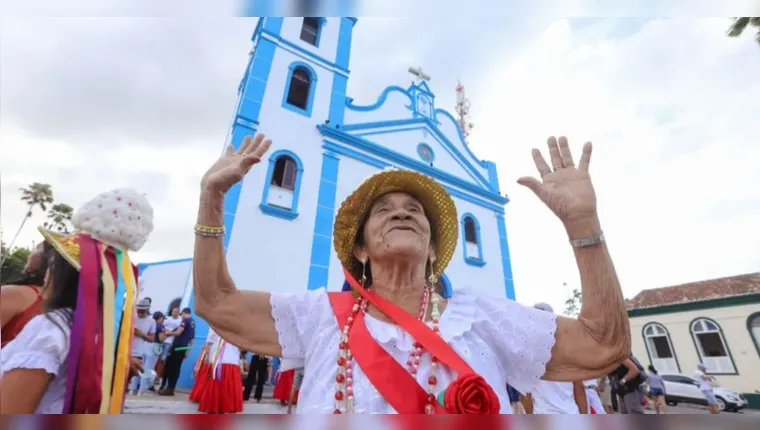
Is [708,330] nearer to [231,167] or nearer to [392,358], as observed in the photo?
[392,358]

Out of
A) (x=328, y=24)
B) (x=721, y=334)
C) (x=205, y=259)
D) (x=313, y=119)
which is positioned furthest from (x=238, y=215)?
(x=721, y=334)

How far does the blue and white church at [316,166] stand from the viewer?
7.05 meters

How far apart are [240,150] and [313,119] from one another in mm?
7867

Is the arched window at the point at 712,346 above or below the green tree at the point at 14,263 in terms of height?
above

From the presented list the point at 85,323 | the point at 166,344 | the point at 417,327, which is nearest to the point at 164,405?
the point at 166,344

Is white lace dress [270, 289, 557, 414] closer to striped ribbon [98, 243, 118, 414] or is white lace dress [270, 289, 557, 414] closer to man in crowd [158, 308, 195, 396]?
striped ribbon [98, 243, 118, 414]

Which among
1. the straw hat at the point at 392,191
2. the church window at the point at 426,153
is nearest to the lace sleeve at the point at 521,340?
the straw hat at the point at 392,191

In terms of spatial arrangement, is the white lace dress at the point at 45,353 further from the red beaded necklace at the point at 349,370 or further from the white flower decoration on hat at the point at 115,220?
the red beaded necklace at the point at 349,370

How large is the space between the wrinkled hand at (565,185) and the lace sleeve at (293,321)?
3.02 feet

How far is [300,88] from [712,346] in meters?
16.0

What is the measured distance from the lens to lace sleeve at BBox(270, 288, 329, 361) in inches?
49.1

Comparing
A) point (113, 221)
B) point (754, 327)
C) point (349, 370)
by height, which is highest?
point (754, 327)

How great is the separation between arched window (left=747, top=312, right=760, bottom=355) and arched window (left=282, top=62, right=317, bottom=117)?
15.2 metres

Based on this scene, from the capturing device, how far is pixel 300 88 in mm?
9312
